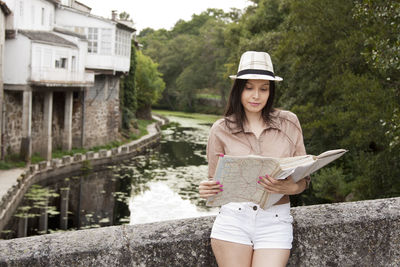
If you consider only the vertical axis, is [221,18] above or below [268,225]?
above

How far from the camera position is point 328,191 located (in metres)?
17.9

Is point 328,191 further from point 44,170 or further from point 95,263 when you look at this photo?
point 95,263

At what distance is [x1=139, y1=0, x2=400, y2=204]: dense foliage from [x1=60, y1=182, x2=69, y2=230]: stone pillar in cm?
858

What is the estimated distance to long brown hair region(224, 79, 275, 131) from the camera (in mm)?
3418

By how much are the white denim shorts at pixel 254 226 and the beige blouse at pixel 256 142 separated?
31 cm

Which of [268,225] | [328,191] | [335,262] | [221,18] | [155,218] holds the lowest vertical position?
[155,218]

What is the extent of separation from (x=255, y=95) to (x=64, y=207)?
18444 mm

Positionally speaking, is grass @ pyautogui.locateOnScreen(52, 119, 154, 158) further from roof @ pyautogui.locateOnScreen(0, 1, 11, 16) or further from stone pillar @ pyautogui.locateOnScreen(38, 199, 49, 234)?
stone pillar @ pyautogui.locateOnScreen(38, 199, 49, 234)

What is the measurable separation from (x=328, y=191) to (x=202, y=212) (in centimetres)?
508

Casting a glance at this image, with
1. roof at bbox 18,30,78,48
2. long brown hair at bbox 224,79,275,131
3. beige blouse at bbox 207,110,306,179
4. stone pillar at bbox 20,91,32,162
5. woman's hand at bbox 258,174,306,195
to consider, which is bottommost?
stone pillar at bbox 20,91,32,162

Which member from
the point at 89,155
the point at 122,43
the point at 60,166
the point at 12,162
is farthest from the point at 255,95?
the point at 122,43

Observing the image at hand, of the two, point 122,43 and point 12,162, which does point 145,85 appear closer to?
point 122,43

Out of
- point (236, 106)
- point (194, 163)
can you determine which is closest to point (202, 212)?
point (194, 163)

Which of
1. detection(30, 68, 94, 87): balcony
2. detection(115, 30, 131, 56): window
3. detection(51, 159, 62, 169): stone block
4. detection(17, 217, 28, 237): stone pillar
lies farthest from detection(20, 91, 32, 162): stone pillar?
detection(115, 30, 131, 56): window
